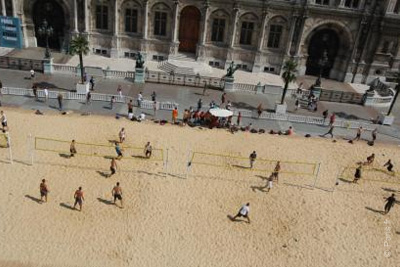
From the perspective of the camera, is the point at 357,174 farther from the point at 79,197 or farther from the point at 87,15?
the point at 87,15

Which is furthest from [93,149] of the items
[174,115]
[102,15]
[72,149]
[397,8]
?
[397,8]

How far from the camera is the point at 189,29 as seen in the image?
46.1 m

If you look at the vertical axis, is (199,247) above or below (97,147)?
below

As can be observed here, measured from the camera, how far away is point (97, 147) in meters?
27.5

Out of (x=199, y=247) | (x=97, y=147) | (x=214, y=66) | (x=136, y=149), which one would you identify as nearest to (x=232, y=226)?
(x=199, y=247)

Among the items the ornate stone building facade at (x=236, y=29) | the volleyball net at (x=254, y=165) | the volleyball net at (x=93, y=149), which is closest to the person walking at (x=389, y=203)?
the volleyball net at (x=254, y=165)

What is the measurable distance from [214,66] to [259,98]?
30.2 feet

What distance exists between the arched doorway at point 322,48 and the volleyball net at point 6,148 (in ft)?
110

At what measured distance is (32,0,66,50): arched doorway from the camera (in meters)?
44.4

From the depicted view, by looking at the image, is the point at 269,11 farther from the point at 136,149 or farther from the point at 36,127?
the point at 36,127

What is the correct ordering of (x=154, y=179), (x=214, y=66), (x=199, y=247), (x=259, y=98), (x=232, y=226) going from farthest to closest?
1. (x=214, y=66)
2. (x=259, y=98)
3. (x=154, y=179)
4. (x=232, y=226)
5. (x=199, y=247)

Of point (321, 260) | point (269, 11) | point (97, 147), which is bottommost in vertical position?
point (321, 260)

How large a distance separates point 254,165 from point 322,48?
2503cm

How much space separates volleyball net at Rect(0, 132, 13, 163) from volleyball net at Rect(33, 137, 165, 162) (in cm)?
155
